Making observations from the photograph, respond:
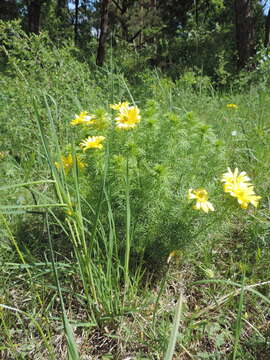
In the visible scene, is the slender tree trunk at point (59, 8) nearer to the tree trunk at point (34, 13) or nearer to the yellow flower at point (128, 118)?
the tree trunk at point (34, 13)

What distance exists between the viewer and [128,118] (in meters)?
1.23

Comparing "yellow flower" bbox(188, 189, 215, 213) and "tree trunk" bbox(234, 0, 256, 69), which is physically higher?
"tree trunk" bbox(234, 0, 256, 69)

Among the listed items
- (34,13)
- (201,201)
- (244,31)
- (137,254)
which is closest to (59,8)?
(34,13)

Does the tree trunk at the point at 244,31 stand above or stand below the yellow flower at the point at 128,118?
above

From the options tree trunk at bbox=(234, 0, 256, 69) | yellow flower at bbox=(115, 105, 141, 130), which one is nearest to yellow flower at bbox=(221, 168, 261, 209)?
yellow flower at bbox=(115, 105, 141, 130)

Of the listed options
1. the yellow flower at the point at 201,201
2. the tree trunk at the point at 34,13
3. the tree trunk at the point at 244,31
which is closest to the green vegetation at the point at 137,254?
the yellow flower at the point at 201,201

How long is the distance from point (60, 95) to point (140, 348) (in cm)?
213

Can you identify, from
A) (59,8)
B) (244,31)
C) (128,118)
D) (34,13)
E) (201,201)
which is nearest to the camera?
(201,201)

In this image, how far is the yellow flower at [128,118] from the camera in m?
1.20

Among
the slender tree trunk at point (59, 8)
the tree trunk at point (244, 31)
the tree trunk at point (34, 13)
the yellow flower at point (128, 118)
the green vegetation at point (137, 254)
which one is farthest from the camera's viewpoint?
the slender tree trunk at point (59, 8)

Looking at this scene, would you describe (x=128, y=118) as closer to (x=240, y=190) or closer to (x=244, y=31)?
(x=240, y=190)

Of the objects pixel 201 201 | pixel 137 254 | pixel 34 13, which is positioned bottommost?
pixel 137 254

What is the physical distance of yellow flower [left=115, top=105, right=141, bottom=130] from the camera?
1201 mm

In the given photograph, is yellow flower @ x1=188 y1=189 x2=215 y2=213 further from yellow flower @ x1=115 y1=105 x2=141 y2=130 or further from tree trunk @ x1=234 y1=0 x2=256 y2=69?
tree trunk @ x1=234 y1=0 x2=256 y2=69
